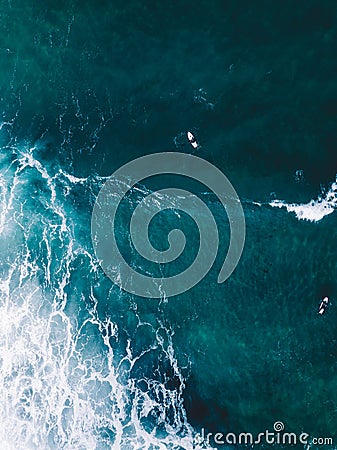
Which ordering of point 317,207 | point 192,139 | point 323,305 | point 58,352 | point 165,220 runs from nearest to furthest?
point 323,305 < point 317,207 < point 192,139 < point 165,220 < point 58,352

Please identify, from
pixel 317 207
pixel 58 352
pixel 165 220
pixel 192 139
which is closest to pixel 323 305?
pixel 317 207

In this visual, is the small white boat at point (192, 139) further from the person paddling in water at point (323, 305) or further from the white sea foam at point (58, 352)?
the person paddling in water at point (323, 305)

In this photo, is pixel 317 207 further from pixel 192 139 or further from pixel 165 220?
pixel 165 220

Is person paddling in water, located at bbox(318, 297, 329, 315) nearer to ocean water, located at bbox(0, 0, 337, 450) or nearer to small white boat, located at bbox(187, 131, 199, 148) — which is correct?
ocean water, located at bbox(0, 0, 337, 450)

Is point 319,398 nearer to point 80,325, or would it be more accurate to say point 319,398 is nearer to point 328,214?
point 328,214

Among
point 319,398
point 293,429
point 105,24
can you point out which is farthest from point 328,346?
point 105,24

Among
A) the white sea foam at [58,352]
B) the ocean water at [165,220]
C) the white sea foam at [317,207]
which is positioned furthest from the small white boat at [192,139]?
the white sea foam at [58,352]
